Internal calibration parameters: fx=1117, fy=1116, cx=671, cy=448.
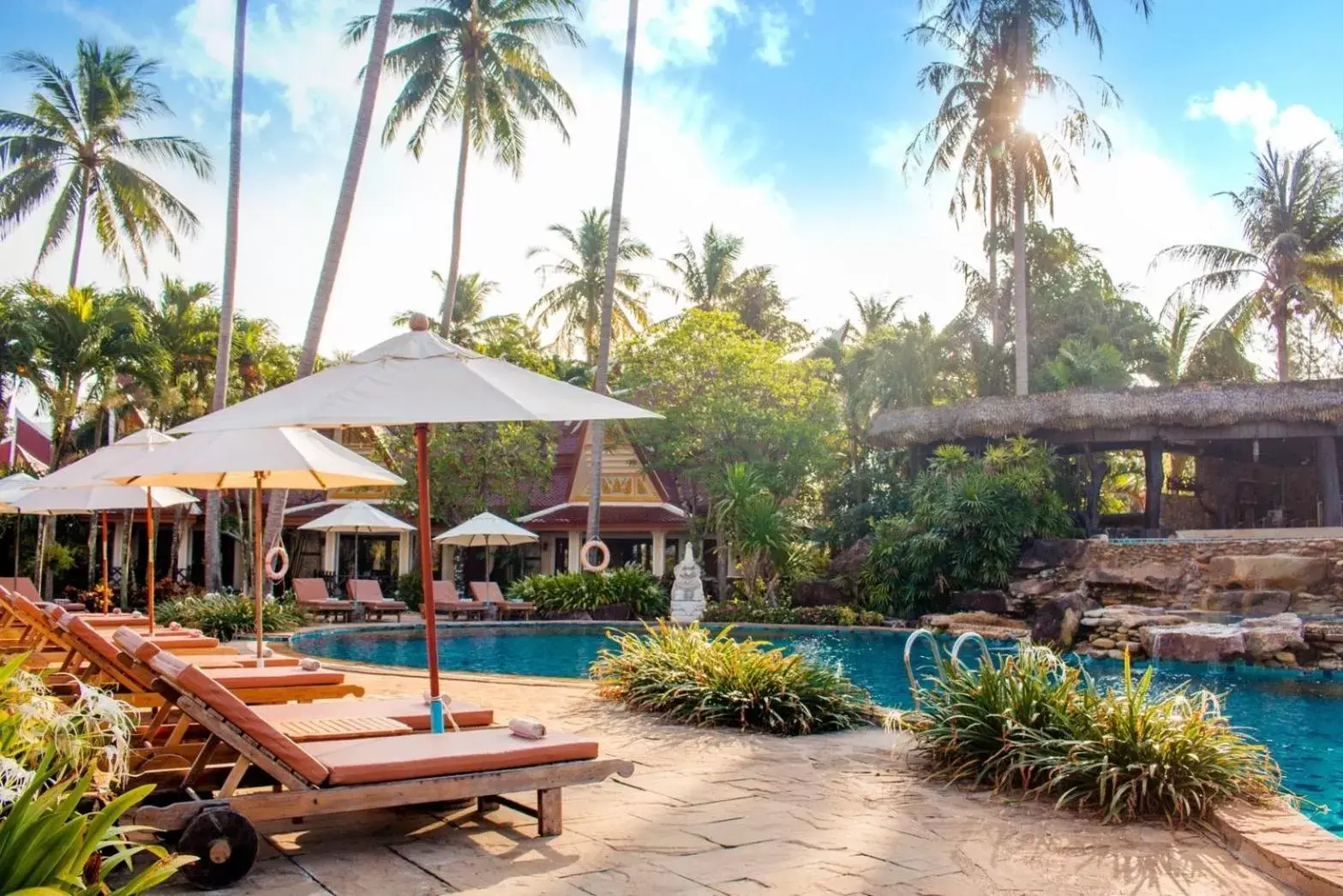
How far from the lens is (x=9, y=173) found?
24.0 metres

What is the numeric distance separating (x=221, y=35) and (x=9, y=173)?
893 cm

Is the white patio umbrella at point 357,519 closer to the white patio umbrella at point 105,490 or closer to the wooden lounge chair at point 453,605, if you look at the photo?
the wooden lounge chair at point 453,605

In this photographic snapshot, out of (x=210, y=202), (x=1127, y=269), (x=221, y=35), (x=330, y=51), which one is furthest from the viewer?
(x=1127, y=269)

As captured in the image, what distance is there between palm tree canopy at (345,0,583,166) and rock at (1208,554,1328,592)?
15.0 meters

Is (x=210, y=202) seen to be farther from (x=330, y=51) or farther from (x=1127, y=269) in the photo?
(x=1127, y=269)

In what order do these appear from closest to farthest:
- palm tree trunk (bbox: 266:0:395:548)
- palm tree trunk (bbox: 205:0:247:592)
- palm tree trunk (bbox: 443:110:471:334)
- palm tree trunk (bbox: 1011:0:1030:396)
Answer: palm tree trunk (bbox: 266:0:395:548) < palm tree trunk (bbox: 205:0:247:592) < palm tree trunk (bbox: 443:110:471:334) < palm tree trunk (bbox: 1011:0:1030:396)

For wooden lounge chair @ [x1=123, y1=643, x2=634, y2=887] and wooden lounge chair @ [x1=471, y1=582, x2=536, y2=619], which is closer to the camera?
wooden lounge chair @ [x1=123, y1=643, x2=634, y2=887]

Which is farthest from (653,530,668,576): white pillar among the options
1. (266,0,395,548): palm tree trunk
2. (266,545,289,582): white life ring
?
(266,0,395,548): palm tree trunk

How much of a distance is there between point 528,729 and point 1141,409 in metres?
20.0

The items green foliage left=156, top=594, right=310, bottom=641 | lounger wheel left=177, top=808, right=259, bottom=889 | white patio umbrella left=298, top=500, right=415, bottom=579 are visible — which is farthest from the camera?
white patio umbrella left=298, top=500, right=415, bottom=579

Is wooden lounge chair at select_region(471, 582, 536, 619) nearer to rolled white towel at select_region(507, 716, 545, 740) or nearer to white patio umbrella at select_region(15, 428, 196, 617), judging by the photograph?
white patio umbrella at select_region(15, 428, 196, 617)

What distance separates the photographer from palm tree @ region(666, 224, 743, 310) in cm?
3594

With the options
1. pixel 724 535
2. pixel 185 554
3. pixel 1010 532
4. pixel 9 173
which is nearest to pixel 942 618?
pixel 1010 532

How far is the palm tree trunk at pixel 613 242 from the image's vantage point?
68.1ft
